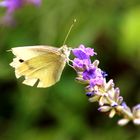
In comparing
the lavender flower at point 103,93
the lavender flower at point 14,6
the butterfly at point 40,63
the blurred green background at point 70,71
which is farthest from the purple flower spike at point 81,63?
the blurred green background at point 70,71

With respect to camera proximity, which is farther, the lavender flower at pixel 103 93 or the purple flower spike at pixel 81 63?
the purple flower spike at pixel 81 63

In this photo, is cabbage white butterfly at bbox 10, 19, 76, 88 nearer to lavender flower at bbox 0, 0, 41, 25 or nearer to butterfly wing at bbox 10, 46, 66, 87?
butterfly wing at bbox 10, 46, 66, 87

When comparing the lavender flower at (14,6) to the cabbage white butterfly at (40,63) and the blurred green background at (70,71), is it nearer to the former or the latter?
the blurred green background at (70,71)

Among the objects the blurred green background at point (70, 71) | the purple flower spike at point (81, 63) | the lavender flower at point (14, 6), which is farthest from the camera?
the blurred green background at point (70, 71)

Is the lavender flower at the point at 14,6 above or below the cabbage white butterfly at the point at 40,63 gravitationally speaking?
above

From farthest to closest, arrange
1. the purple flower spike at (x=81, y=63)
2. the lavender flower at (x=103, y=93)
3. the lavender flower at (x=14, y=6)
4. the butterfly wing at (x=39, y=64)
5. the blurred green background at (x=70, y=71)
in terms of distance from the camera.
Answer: the blurred green background at (x=70, y=71) < the lavender flower at (x=14, y=6) < the butterfly wing at (x=39, y=64) < the purple flower spike at (x=81, y=63) < the lavender flower at (x=103, y=93)

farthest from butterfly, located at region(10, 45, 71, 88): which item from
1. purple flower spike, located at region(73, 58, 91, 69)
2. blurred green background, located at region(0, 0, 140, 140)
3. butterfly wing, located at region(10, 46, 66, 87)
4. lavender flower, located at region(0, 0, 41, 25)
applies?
blurred green background, located at region(0, 0, 140, 140)

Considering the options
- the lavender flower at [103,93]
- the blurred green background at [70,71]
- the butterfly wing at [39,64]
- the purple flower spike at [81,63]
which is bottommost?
the lavender flower at [103,93]
